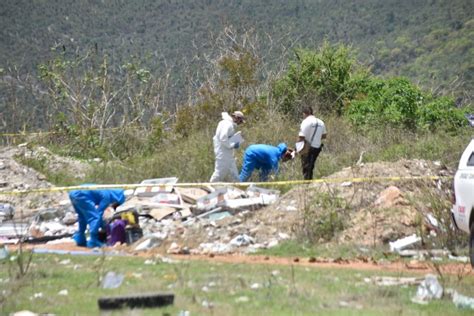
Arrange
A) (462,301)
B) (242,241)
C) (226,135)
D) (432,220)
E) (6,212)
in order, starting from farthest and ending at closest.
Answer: (6,212) → (226,135) → (242,241) → (432,220) → (462,301)

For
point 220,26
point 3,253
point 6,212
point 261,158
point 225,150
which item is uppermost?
point 220,26

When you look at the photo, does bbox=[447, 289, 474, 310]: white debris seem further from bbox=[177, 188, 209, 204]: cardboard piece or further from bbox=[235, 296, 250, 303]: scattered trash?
bbox=[177, 188, 209, 204]: cardboard piece

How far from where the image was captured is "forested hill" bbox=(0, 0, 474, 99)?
2381 inches

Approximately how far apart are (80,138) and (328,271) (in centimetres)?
2142

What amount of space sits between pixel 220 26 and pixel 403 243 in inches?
1777

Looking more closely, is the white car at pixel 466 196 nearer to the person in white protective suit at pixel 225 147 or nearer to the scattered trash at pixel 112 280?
the scattered trash at pixel 112 280

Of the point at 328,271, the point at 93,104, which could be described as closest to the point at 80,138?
the point at 93,104

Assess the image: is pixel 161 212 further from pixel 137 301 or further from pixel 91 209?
pixel 137 301

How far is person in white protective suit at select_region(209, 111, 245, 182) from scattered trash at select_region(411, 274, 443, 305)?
414 inches

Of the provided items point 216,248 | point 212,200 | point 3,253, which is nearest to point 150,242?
point 216,248

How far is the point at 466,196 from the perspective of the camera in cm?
1219

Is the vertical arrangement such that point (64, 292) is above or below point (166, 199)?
above

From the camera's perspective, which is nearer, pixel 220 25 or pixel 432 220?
pixel 432 220

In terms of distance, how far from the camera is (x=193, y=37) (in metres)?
65.0
